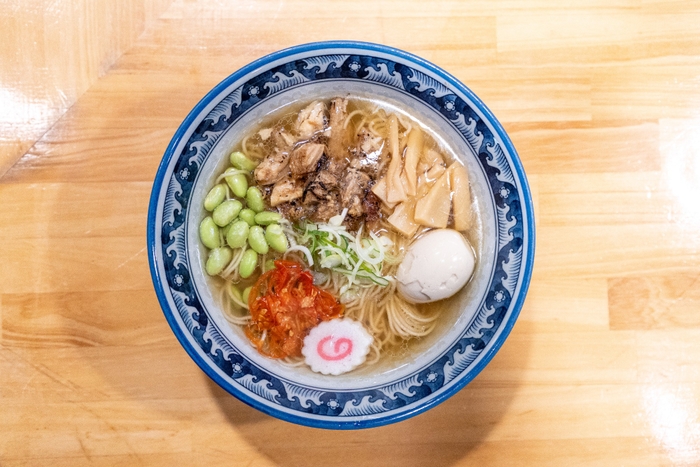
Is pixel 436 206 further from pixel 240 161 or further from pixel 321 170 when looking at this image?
pixel 240 161

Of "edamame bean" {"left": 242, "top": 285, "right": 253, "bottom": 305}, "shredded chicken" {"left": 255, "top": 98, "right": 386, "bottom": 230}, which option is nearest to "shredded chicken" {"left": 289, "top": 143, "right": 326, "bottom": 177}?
"shredded chicken" {"left": 255, "top": 98, "right": 386, "bottom": 230}

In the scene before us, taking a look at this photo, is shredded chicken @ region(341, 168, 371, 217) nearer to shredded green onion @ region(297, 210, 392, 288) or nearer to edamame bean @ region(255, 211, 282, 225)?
shredded green onion @ region(297, 210, 392, 288)

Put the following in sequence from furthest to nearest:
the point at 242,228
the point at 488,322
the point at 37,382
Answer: the point at 37,382 → the point at 242,228 → the point at 488,322

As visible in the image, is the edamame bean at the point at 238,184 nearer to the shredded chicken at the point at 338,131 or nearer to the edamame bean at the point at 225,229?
the edamame bean at the point at 225,229

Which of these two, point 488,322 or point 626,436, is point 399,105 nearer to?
point 488,322

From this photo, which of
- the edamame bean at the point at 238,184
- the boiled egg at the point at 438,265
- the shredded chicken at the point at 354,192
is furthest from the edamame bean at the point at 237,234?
the boiled egg at the point at 438,265

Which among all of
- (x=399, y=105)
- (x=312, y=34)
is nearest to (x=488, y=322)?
(x=399, y=105)
